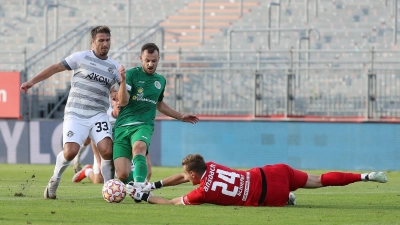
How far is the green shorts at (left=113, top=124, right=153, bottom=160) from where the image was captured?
398 inches

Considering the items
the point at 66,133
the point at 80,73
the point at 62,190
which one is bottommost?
the point at 62,190

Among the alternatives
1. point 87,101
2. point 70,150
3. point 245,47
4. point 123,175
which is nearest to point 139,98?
point 87,101

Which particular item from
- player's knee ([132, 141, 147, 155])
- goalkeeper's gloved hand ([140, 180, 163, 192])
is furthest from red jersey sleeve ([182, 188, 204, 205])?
player's knee ([132, 141, 147, 155])

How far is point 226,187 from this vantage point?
9.02 meters

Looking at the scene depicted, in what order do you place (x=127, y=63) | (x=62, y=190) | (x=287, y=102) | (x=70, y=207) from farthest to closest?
(x=127, y=63) → (x=287, y=102) → (x=62, y=190) → (x=70, y=207)

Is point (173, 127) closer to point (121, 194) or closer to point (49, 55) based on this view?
point (49, 55)

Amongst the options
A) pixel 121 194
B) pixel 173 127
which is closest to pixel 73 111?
pixel 121 194

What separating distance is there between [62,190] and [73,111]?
2.43 m

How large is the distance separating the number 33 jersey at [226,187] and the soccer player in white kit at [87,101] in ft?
5.23

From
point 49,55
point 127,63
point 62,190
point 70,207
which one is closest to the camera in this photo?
point 70,207

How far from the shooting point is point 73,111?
1014cm

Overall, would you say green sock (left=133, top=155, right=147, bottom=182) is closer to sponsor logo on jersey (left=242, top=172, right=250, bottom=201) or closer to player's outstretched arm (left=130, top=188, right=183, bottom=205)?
player's outstretched arm (left=130, top=188, right=183, bottom=205)

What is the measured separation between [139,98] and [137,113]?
0.62ft

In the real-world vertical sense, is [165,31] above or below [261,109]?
above
